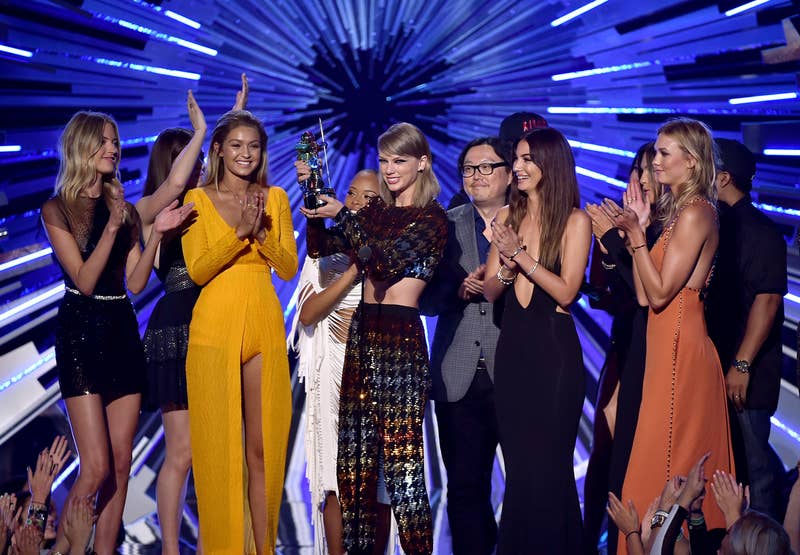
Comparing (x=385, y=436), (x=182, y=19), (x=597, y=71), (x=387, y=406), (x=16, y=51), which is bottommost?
(x=385, y=436)

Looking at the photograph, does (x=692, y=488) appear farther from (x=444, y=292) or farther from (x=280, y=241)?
(x=280, y=241)

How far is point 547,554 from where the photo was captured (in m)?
3.16

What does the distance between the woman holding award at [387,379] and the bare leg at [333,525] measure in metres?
0.13

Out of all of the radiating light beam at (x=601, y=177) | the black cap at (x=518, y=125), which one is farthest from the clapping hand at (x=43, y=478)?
the radiating light beam at (x=601, y=177)

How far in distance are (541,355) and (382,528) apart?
2.82ft

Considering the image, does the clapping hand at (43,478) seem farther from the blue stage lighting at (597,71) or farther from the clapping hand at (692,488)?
the blue stage lighting at (597,71)

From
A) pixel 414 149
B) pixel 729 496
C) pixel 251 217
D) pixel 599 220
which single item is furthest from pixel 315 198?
pixel 729 496

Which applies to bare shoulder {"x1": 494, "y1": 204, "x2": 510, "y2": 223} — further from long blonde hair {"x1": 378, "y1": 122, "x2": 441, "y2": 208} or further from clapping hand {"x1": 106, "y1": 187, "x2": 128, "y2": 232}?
clapping hand {"x1": 106, "y1": 187, "x2": 128, "y2": 232}

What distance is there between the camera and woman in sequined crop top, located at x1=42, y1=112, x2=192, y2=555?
3461 mm

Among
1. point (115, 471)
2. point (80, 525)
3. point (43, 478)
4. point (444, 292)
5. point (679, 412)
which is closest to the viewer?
point (80, 525)

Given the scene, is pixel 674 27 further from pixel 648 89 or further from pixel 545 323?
pixel 545 323

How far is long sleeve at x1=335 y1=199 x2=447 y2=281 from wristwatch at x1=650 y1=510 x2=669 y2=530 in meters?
1.14

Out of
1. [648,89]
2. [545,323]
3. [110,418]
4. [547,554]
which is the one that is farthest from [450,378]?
[648,89]

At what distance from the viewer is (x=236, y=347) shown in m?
3.43
